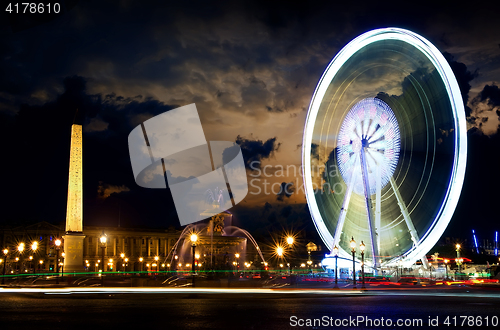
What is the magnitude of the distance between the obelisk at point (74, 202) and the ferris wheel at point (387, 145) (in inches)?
807

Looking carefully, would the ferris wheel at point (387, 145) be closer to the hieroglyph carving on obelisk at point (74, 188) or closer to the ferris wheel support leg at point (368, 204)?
the ferris wheel support leg at point (368, 204)

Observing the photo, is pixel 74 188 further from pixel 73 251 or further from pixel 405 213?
pixel 405 213

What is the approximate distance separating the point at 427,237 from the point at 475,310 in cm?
1567

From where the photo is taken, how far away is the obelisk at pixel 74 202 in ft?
146

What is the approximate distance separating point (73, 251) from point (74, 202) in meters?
5.06

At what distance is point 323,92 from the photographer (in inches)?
1452

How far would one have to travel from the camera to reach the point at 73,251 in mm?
46438

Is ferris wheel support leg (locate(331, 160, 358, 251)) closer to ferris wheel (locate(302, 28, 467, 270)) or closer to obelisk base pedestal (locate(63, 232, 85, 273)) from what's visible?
ferris wheel (locate(302, 28, 467, 270))

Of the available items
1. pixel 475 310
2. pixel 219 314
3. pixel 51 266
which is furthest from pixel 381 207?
pixel 51 266

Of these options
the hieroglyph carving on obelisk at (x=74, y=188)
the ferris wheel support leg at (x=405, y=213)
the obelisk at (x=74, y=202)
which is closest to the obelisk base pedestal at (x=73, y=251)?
the obelisk at (x=74, y=202)

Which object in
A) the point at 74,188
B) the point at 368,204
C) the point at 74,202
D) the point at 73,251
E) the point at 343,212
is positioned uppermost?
the point at 74,188

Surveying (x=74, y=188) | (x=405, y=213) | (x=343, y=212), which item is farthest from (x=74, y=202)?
(x=405, y=213)

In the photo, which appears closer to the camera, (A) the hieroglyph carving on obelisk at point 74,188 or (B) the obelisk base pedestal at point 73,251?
(A) the hieroglyph carving on obelisk at point 74,188

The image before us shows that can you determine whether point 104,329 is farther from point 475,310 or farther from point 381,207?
point 381,207
